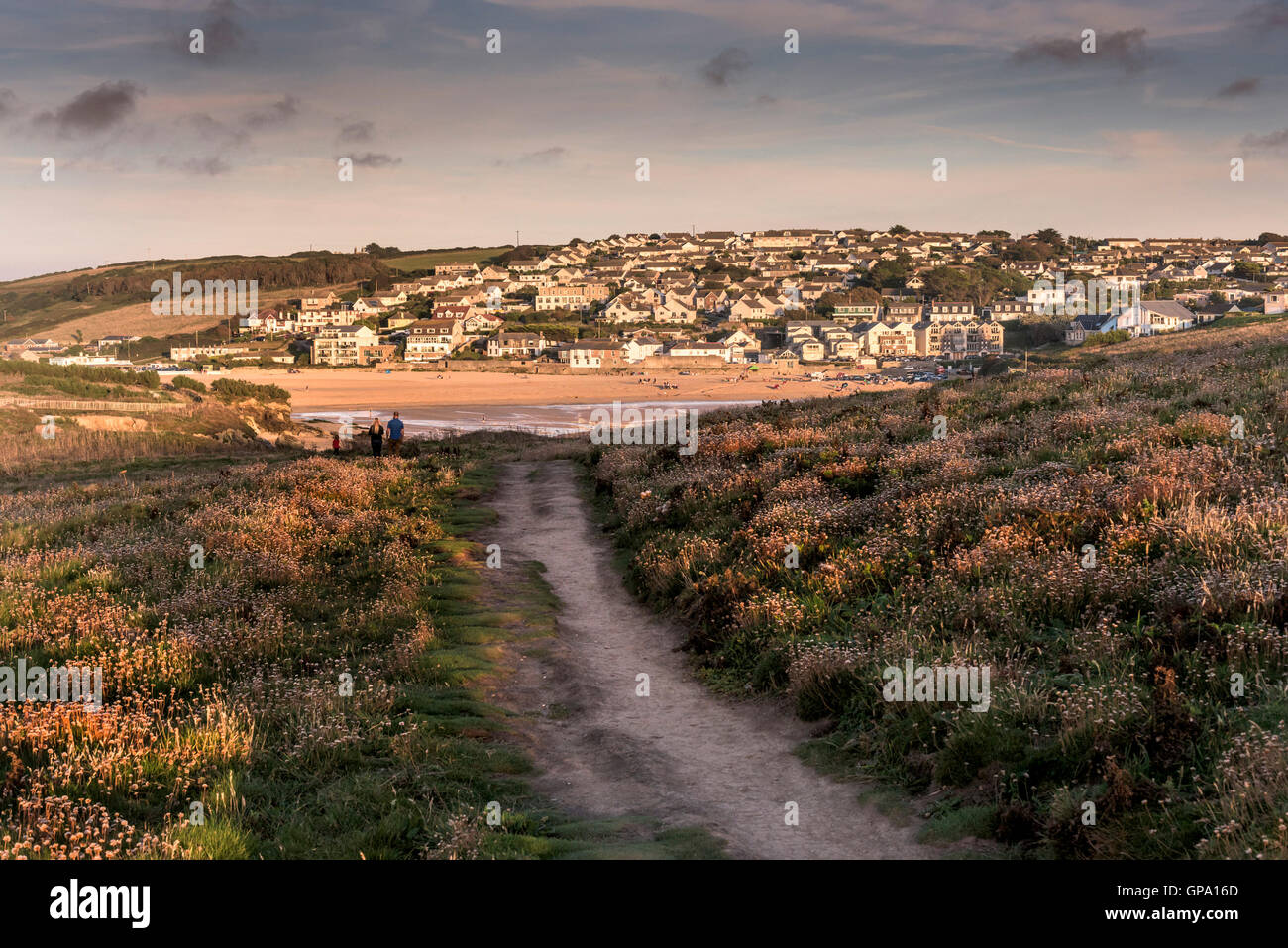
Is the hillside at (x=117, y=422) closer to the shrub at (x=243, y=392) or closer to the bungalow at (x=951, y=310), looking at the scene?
the shrub at (x=243, y=392)

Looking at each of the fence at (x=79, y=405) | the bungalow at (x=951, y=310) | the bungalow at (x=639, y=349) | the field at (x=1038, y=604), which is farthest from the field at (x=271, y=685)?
the bungalow at (x=951, y=310)

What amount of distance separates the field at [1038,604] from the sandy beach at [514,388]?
228 ft

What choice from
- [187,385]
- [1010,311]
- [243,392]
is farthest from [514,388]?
[1010,311]

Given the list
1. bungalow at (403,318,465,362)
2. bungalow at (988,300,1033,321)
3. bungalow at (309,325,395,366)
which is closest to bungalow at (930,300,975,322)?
bungalow at (988,300,1033,321)

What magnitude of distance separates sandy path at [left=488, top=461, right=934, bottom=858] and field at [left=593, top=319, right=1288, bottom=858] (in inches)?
18.7

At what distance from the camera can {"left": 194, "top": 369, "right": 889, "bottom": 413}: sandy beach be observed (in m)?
93.6

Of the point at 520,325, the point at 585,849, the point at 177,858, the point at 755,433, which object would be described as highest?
the point at 520,325

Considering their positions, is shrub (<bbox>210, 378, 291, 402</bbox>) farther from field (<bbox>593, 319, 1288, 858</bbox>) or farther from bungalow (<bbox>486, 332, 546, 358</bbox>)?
bungalow (<bbox>486, 332, 546, 358</bbox>)

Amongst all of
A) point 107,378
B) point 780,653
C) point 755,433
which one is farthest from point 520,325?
point 780,653

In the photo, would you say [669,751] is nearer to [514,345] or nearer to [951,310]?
[514,345]

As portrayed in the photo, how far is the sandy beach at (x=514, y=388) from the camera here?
307ft

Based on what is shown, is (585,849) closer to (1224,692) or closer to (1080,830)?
(1080,830)
